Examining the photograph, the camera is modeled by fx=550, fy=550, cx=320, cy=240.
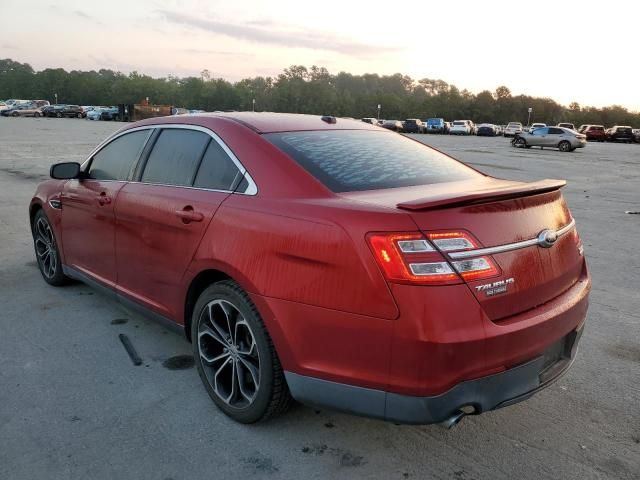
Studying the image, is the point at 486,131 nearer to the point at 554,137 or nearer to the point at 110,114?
the point at 554,137

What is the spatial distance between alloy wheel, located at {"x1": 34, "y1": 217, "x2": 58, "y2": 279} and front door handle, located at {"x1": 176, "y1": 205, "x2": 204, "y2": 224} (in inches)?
94.0

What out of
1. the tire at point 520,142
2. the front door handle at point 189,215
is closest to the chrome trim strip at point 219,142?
the front door handle at point 189,215

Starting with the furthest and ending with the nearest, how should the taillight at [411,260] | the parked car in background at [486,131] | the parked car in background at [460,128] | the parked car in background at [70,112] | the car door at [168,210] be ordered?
the parked car in background at [70,112] < the parked car in background at [460,128] < the parked car in background at [486,131] < the car door at [168,210] < the taillight at [411,260]

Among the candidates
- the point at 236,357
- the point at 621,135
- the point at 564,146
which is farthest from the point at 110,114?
the point at 236,357

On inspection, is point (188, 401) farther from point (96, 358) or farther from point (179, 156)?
point (179, 156)

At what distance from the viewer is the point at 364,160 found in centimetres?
315

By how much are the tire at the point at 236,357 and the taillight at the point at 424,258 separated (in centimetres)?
80

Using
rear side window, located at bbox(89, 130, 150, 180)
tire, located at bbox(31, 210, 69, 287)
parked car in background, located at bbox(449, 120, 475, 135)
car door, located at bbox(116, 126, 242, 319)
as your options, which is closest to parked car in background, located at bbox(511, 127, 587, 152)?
parked car in background, located at bbox(449, 120, 475, 135)

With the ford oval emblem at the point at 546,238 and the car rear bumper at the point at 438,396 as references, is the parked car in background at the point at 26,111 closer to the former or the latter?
the car rear bumper at the point at 438,396

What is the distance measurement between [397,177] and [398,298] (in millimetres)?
1018

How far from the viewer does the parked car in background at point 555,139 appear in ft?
107

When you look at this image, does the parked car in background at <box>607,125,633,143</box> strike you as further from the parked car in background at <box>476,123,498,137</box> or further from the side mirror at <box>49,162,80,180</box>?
the side mirror at <box>49,162,80,180</box>

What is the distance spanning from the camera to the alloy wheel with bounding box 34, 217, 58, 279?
16.6ft

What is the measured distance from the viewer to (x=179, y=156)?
139 inches
